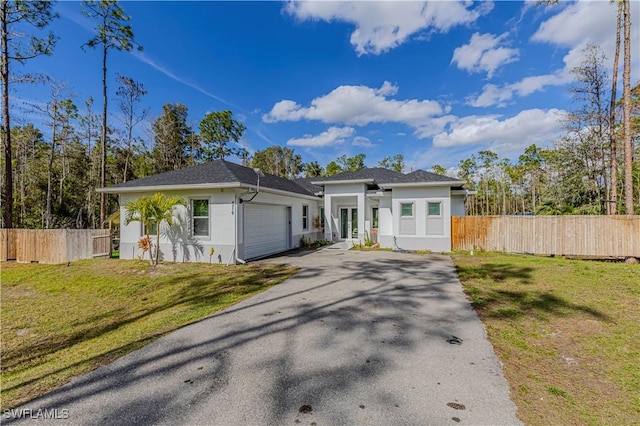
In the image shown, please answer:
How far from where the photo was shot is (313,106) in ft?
95.6

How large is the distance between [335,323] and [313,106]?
27490 millimetres

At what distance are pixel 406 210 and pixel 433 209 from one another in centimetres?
126

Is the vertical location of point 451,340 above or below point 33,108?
below

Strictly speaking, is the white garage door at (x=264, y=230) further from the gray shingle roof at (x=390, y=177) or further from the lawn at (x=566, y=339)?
the lawn at (x=566, y=339)

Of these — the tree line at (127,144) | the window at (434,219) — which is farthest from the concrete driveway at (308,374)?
the tree line at (127,144)

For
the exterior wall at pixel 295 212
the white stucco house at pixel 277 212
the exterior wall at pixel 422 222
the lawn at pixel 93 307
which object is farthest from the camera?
the exterior wall at pixel 422 222

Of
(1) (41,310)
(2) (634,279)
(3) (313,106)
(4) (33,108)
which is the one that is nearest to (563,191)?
(2) (634,279)

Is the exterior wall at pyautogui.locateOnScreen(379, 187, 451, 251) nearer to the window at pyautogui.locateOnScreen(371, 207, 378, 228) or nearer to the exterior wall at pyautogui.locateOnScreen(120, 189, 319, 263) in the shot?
the window at pyautogui.locateOnScreen(371, 207, 378, 228)

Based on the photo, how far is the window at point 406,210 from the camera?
14.1 meters

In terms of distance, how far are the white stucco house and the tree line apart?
6.72 m

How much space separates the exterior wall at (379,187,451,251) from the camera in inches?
532

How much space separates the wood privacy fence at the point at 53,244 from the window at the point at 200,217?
489 centimetres

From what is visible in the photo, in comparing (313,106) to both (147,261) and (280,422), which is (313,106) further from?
(280,422)

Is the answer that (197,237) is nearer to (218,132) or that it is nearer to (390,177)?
(390,177)
